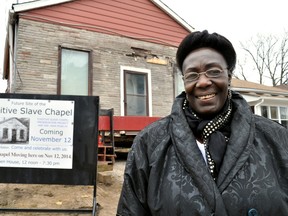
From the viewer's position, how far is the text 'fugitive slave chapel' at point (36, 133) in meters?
4.12

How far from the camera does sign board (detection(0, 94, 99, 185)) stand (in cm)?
409

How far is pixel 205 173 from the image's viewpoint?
1.54 meters

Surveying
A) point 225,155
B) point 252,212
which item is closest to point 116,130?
point 225,155

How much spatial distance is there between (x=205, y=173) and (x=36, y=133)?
3194 millimetres

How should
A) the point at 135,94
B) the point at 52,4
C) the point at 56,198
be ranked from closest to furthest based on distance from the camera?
the point at 56,198 → the point at 52,4 → the point at 135,94

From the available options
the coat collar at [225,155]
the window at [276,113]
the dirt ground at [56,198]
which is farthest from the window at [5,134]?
the window at [276,113]

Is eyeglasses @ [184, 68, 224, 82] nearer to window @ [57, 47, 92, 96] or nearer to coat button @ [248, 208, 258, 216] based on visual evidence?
coat button @ [248, 208, 258, 216]

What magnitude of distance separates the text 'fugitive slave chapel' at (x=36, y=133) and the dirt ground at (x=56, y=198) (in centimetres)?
63

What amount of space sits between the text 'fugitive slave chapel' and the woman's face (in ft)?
8.89

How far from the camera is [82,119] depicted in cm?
421

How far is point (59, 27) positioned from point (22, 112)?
18.2 feet

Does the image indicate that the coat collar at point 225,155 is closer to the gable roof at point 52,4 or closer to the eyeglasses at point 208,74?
the eyeglasses at point 208,74

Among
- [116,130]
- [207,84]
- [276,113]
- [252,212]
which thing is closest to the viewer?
[252,212]

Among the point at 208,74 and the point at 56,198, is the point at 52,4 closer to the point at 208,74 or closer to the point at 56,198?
the point at 56,198
